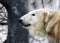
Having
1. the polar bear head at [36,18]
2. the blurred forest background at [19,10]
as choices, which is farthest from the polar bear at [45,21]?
the blurred forest background at [19,10]

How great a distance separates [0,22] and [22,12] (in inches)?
72.7

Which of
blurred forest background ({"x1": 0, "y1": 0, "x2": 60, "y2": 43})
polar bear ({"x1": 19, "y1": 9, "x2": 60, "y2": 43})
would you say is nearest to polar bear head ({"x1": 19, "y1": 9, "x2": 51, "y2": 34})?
polar bear ({"x1": 19, "y1": 9, "x2": 60, "y2": 43})

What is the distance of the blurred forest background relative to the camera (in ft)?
12.2

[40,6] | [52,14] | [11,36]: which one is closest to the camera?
[52,14]

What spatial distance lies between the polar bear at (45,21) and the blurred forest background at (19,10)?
0.57 metres

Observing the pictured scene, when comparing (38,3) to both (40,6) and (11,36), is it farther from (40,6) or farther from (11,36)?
(11,36)

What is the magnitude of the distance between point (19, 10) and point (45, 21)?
0.86m

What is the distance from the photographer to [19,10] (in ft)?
12.7

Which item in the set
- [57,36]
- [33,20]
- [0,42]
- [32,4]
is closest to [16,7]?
[32,4]

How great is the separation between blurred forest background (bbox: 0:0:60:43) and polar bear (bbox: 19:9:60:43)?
57 centimetres

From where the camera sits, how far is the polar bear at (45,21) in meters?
3.07

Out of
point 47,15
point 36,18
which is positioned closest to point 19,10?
point 36,18

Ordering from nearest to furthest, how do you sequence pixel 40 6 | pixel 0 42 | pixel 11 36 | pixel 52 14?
1. pixel 52 14
2. pixel 40 6
3. pixel 11 36
4. pixel 0 42

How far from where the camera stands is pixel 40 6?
12.3 ft
